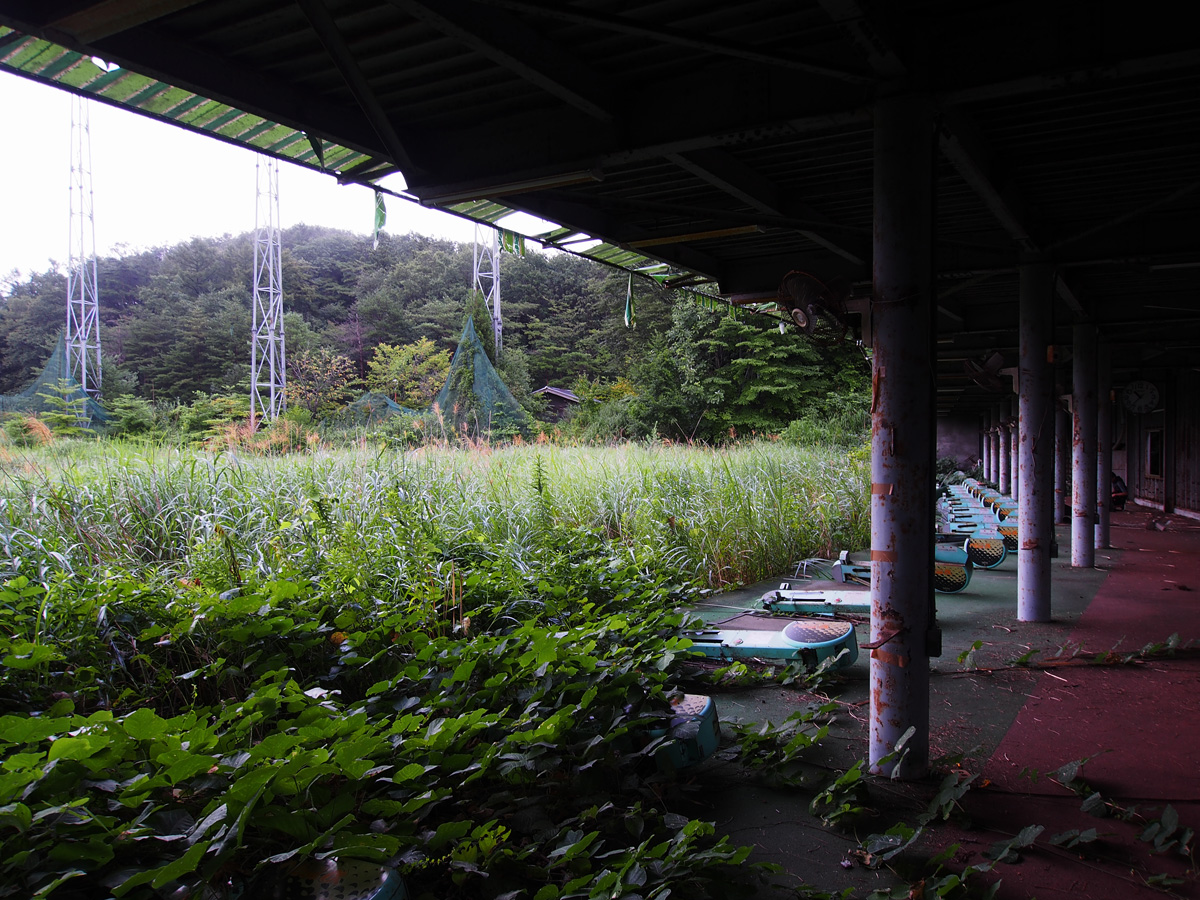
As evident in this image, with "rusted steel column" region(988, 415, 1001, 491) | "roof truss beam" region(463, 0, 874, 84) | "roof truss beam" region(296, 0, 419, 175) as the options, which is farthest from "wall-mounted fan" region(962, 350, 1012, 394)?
"rusted steel column" region(988, 415, 1001, 491)

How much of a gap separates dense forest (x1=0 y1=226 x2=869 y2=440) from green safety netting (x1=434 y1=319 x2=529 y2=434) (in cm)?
383

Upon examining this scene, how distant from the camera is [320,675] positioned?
11.7 feet

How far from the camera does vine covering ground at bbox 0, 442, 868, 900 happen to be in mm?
1832

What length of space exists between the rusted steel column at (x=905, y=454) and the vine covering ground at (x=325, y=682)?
3.52 feet

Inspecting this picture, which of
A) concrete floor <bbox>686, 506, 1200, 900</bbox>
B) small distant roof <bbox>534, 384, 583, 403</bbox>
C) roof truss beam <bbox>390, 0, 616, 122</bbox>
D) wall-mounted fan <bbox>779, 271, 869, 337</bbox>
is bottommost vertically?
concrete floor <bbox>686, 506, 1200, 900</bbox>

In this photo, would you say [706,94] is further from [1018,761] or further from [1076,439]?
→ [1076,439]

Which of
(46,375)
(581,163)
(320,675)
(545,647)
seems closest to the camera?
(545,647)

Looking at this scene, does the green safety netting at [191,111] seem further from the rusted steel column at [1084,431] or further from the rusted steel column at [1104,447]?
the rusted steel column at [1104,447]

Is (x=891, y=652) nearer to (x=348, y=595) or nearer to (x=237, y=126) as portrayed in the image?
(x=348, y=595)

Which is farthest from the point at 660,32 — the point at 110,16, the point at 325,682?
the point at 325,682

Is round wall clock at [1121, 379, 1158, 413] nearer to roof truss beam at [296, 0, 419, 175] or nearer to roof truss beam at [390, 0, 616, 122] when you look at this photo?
roof truss beam at [390, 0, 616, 122]

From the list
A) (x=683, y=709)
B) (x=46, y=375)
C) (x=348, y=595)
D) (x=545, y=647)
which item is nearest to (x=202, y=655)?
(x=348, y=595)

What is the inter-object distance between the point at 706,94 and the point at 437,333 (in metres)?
37.6

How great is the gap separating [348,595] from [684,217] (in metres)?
3.76
